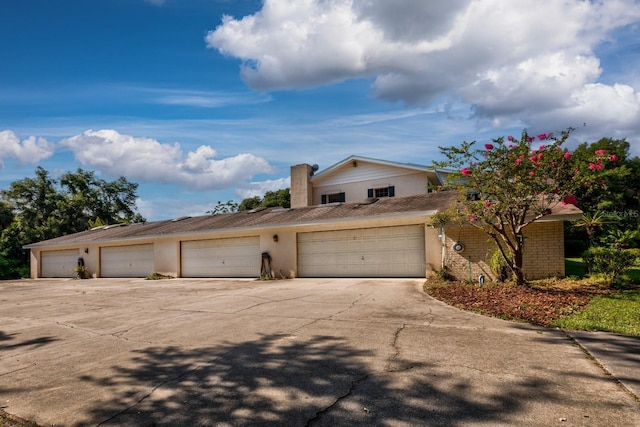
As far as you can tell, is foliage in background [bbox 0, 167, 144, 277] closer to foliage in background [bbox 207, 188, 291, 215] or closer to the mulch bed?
foliage in background [bbox 207, 188, 291, 215]

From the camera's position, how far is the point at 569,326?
6.23 meters

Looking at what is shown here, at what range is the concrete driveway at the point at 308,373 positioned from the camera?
3.37 metres

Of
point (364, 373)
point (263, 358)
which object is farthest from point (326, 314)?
point (364, 373)

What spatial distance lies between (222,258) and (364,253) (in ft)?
24.3

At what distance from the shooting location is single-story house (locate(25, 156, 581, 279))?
42.3 feet

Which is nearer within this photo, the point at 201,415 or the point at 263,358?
the point at 201,415

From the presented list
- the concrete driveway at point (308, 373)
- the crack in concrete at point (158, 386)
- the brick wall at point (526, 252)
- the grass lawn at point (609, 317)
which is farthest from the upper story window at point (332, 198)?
the crack in concrete at point (158, 386)

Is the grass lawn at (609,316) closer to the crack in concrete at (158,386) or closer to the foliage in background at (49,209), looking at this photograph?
the crack in concrete at (158,386)

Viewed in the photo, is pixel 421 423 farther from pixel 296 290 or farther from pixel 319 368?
pixel 296 290

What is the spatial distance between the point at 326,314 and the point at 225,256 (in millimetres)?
12281

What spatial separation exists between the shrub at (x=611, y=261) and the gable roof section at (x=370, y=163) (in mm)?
10999

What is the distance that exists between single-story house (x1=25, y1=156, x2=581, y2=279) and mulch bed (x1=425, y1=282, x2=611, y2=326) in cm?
207

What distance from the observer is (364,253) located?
15.2 m

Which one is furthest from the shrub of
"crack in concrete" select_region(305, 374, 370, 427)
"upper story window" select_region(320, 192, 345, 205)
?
"upper story window" select_region(320, 192, 345, 205)
